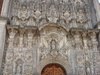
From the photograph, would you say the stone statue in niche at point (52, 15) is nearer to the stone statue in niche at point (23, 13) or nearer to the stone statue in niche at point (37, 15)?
the stone statue in niche at point (37, 15)

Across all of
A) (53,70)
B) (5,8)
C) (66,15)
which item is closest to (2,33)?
(5,8)

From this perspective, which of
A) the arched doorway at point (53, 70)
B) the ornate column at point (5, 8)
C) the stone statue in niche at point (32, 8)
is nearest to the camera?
the arched doorway at point (53, 70)

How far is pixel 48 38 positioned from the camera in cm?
1082

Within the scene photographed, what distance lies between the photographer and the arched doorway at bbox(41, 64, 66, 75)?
394 inches

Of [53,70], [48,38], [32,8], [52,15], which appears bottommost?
[53,70]

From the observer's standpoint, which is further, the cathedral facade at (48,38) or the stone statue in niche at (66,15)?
the stone statue in niche at (66,15)

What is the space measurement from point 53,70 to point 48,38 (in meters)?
2.01

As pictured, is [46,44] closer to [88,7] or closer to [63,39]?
[63,39]

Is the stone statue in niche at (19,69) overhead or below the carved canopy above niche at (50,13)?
below

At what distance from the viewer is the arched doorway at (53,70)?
1000cm

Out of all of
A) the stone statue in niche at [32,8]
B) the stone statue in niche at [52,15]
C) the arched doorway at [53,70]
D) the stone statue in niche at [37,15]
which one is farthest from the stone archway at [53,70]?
the stone statue in niche at [32,8]

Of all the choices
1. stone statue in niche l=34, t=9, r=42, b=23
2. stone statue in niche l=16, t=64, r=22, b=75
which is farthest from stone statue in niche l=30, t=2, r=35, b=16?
stone statue in niche l=16, t=64, r=22, b=75

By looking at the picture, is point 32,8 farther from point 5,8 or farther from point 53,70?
point 53,70

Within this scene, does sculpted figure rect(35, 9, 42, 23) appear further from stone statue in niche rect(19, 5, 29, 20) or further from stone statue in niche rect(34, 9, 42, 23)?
stone statue in niche rect(19, 5, 29, 20)
